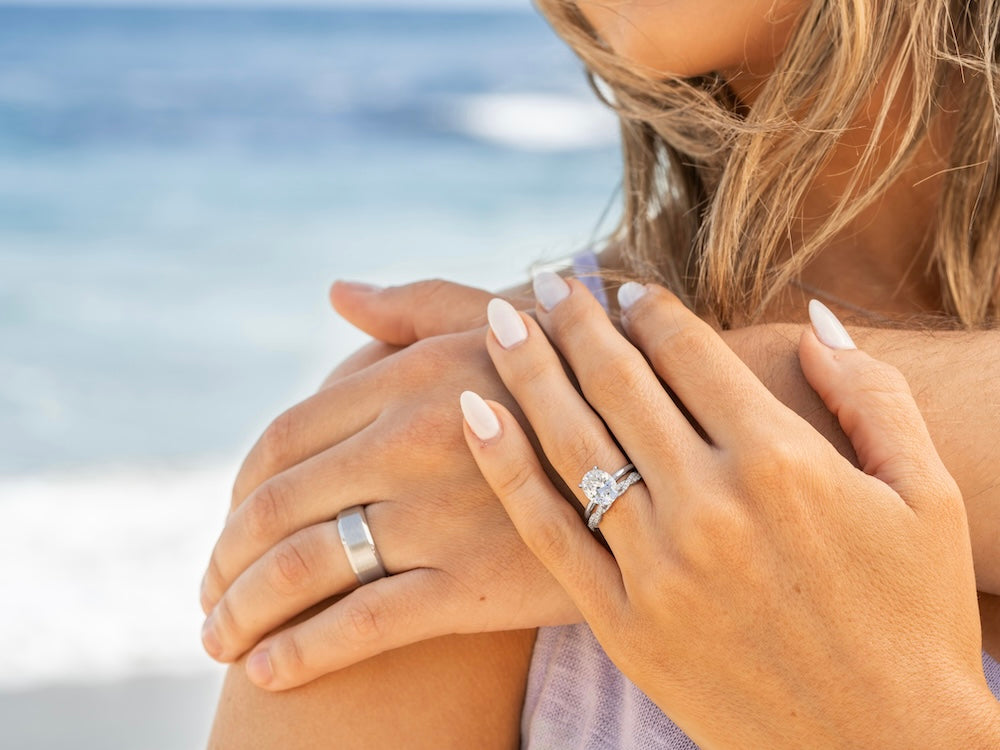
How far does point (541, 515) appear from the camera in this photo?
871 mm

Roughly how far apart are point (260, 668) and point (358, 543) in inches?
6.6

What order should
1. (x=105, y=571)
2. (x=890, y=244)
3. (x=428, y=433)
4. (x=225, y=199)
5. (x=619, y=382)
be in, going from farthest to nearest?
(x=225, y=199)
(x=105, y=571)
(x=890, y=244)
(x=428, y=433)
(x=619, y=382)

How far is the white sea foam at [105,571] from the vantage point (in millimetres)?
3252

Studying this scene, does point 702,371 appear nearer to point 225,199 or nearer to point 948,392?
point 948,392

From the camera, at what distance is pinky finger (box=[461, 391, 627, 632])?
83 cm

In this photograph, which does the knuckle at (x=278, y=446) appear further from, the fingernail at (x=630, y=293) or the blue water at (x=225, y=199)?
the blue water at (x=225, y=199)

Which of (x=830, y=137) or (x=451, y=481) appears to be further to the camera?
(x=830, y=137)

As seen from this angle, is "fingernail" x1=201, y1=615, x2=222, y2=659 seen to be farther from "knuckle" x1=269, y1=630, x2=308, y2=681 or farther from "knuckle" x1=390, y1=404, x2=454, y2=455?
"knuckle" x1=390, y1=404, x2=454, y2=455

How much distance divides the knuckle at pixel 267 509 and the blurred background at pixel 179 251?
1.94 ft

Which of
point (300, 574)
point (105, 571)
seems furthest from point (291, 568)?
point (105, 571)

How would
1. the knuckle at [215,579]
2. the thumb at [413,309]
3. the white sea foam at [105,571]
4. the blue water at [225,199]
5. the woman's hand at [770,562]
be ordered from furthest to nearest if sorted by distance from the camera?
the blue water at [225,199] < the white sea foam at [105,571] < the thumb at [413,309] < the knuckle at [215,579] < the woman's hand at [770,562]

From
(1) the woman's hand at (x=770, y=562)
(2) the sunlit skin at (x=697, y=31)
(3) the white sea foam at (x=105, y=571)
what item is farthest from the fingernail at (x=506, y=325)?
(3) the white sea foam at (x=105, y=571)

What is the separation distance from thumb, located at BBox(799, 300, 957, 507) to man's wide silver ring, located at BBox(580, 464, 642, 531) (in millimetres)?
204

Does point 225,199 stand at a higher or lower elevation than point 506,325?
lower
